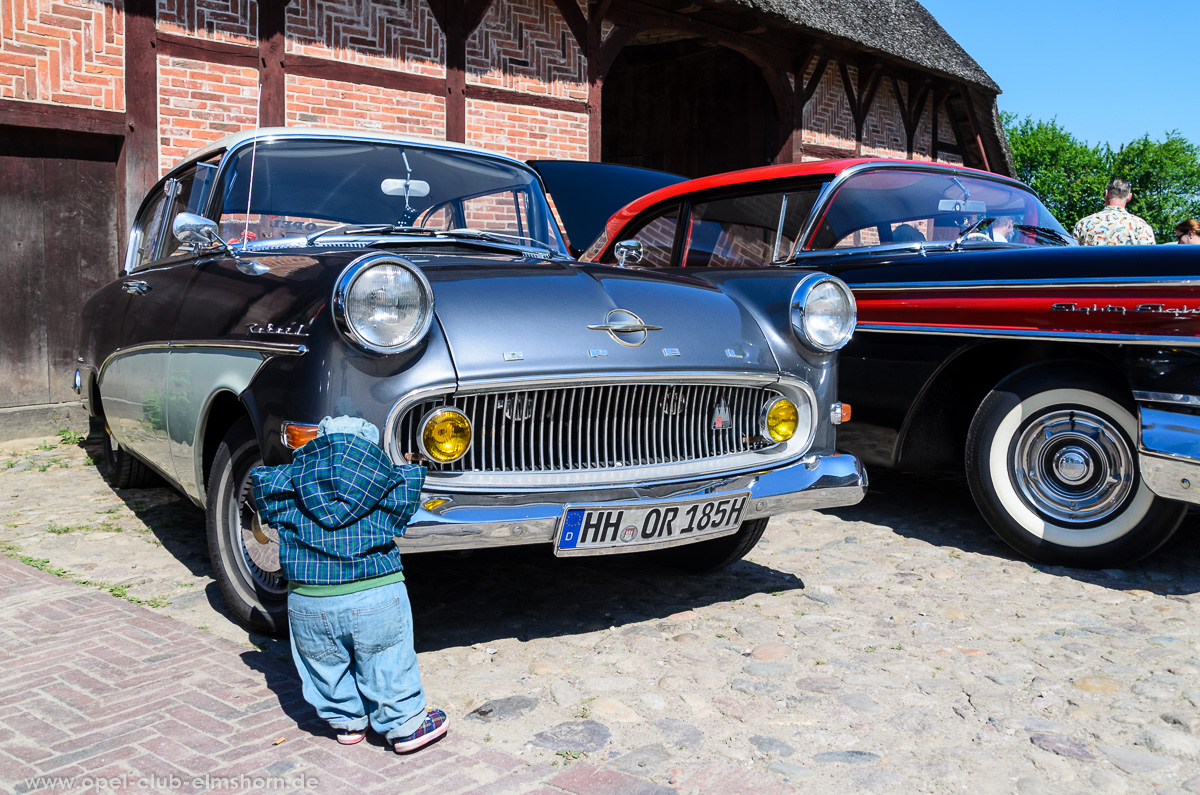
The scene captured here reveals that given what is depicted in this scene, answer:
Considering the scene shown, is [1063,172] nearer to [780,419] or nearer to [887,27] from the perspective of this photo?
[887,27]

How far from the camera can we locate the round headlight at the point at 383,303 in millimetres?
2701

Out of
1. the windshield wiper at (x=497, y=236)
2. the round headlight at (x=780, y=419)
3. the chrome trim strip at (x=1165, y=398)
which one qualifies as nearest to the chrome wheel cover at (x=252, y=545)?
the windshield wiper at (x=497, y=236)

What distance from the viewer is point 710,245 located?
17.9ft

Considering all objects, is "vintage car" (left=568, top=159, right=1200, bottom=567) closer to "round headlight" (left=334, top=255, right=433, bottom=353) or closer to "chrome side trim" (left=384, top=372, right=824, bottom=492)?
"chrome side trim" (left=384, top=372, right=824, bottom=492)

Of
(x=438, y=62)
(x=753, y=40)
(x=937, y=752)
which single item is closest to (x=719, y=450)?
(x=937, y=752)

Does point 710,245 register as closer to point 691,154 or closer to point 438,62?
point 438,62

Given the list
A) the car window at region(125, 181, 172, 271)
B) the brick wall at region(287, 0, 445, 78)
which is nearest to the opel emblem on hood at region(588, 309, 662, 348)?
the car window at region(125, 181, 172, 271)

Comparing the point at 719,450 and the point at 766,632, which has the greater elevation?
the point at 719,450

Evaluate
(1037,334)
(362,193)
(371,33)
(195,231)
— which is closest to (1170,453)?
(1037,334)

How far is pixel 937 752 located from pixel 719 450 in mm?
1181

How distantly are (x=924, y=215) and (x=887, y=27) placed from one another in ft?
37.5

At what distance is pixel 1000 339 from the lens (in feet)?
13.8

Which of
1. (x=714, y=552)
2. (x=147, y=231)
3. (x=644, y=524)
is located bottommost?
(x=714, y=552)

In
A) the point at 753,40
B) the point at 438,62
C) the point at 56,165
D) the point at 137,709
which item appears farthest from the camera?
the point at 753,40
